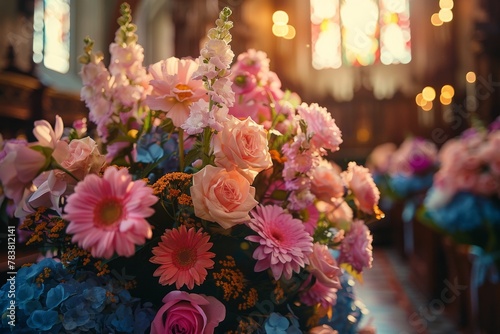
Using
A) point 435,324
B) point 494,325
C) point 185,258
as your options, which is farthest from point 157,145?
point 435,324

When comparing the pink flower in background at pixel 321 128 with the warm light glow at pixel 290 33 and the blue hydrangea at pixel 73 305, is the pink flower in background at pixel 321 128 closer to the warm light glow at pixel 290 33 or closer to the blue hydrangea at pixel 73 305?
the blue hydrangea at pixel 73 305

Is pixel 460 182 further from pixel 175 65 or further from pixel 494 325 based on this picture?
pixel 175 65

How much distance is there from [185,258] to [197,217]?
5 centimetres

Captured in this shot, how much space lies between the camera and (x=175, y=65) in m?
0.75

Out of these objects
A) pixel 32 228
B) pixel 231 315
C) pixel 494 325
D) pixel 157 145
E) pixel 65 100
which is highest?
pixel 65 100

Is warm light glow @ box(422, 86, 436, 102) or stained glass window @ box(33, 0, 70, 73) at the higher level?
warm light glow @ box(422, 86, 436, 102)

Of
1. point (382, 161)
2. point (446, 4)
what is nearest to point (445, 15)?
point (446, 4)

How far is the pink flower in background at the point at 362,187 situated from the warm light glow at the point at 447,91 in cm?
770

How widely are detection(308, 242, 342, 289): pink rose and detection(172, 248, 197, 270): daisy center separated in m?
0.16

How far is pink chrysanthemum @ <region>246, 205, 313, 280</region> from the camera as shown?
0.64 metres

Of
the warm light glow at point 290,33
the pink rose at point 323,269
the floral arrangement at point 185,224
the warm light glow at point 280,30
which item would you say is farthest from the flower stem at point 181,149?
the warm light glow at point 290,33

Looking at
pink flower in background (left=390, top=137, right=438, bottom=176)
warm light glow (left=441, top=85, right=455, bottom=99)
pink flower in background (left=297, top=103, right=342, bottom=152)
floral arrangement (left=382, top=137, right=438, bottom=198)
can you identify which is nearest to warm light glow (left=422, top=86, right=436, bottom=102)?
warm light glow (left=441, top=85, right=455, bottom=99)

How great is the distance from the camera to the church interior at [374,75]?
2.91m

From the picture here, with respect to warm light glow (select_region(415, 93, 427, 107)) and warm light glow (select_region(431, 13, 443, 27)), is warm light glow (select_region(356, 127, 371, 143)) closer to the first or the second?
warm light glow (select_region(415, 93, 427, 107))
